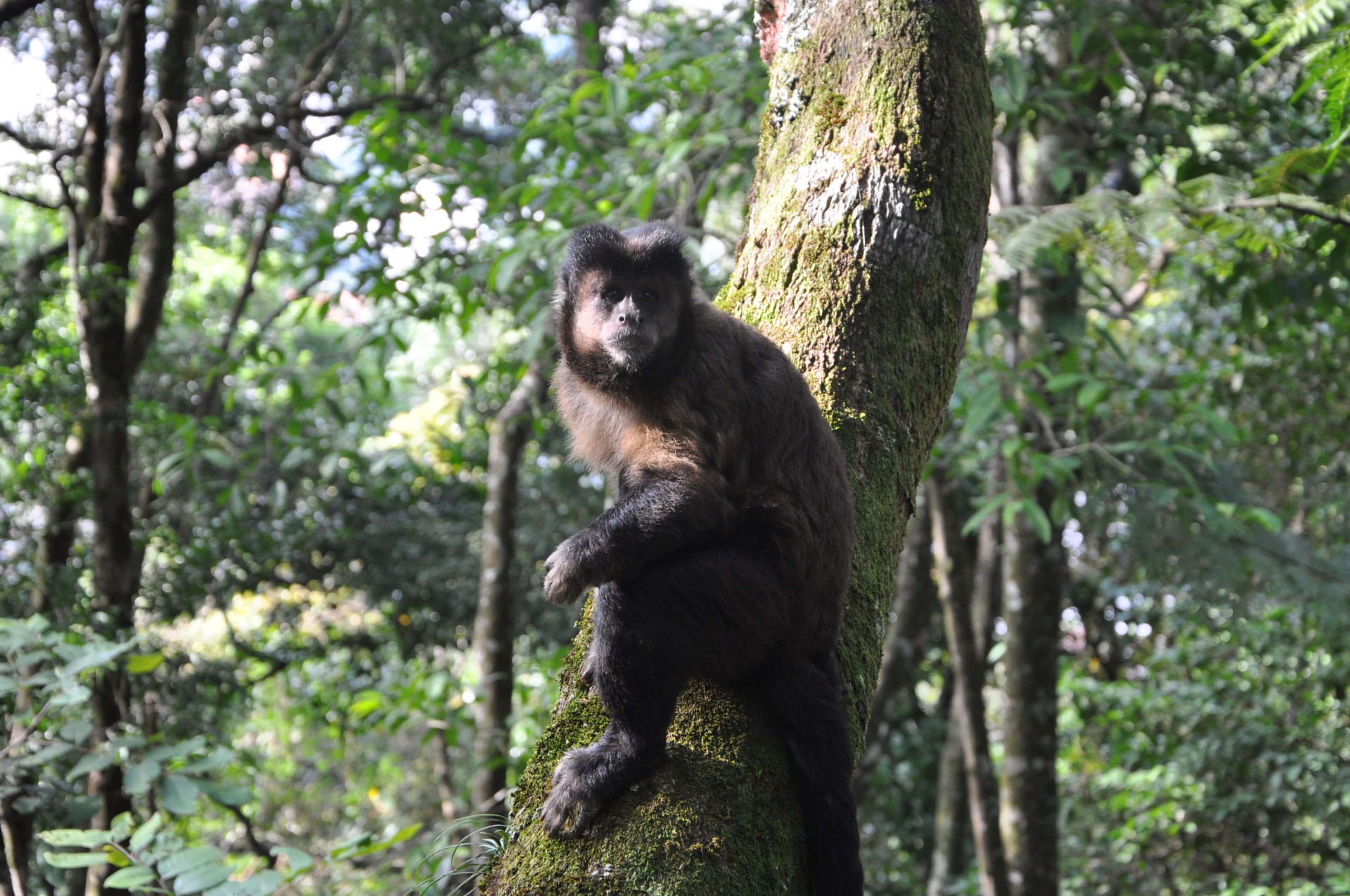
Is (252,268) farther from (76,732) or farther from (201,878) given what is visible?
(201,878)

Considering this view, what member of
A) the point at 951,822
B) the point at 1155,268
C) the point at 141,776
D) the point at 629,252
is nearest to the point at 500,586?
the point at 141,776

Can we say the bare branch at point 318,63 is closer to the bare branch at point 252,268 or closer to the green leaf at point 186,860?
the bare branch at point 252,268

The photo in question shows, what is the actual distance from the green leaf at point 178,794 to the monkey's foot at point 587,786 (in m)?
1.90

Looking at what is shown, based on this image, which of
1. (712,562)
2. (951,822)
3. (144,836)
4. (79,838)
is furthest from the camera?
(951,822)

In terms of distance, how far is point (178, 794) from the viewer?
12.5 feet

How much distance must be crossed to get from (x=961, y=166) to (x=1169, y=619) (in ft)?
30.4

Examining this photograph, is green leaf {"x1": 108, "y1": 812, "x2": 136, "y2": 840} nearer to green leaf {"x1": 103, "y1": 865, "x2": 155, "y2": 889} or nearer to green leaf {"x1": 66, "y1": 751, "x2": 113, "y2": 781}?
green leaf {"x1": 103, "y1": 865, "x2": 155, "y2": 889}

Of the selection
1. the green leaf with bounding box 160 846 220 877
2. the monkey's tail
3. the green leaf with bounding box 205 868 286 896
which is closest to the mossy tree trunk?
the monkey's tail

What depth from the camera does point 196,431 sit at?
6816 millimetres

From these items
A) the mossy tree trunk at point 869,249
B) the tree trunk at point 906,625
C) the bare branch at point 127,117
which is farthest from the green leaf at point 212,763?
the tree trunk at point 906,625

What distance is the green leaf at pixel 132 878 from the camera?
3312 millimetres

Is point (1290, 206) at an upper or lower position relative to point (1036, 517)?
upper

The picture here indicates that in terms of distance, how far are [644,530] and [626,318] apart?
97 centimetres

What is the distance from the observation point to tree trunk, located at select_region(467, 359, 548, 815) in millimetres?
7785
